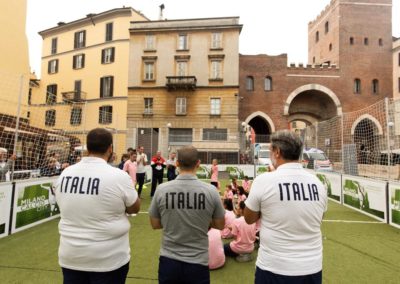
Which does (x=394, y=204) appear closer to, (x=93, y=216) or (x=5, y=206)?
(x=93, y=216)

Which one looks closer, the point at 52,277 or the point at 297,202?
the point at 297,202

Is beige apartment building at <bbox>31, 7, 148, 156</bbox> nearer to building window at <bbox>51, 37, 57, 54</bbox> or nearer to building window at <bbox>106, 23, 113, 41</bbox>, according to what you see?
building window at <bbox>106, 23, 113, 41</bbox>

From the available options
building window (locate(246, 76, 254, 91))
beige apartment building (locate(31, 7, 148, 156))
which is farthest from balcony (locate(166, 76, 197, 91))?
building window (locate(246, 76, 254, 91))

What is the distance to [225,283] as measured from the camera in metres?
3.85

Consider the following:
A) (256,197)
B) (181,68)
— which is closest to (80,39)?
(181,68)

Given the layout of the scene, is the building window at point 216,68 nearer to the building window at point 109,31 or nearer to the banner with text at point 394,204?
the building window at point 109,31

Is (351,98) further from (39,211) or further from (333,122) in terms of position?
(39,211)

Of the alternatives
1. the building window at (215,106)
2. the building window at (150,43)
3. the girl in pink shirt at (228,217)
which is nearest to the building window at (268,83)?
the building window at (215,106)

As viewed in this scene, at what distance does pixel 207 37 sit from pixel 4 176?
1012 inches

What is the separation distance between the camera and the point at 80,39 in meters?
32.8

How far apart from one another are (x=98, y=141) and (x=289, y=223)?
5.07 feet

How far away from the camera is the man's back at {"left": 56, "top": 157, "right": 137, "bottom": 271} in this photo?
2.05 metres

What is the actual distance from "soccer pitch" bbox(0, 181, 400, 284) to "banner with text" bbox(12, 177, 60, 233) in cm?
24

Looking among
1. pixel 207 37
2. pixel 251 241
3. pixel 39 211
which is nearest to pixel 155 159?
pixel 39 211
